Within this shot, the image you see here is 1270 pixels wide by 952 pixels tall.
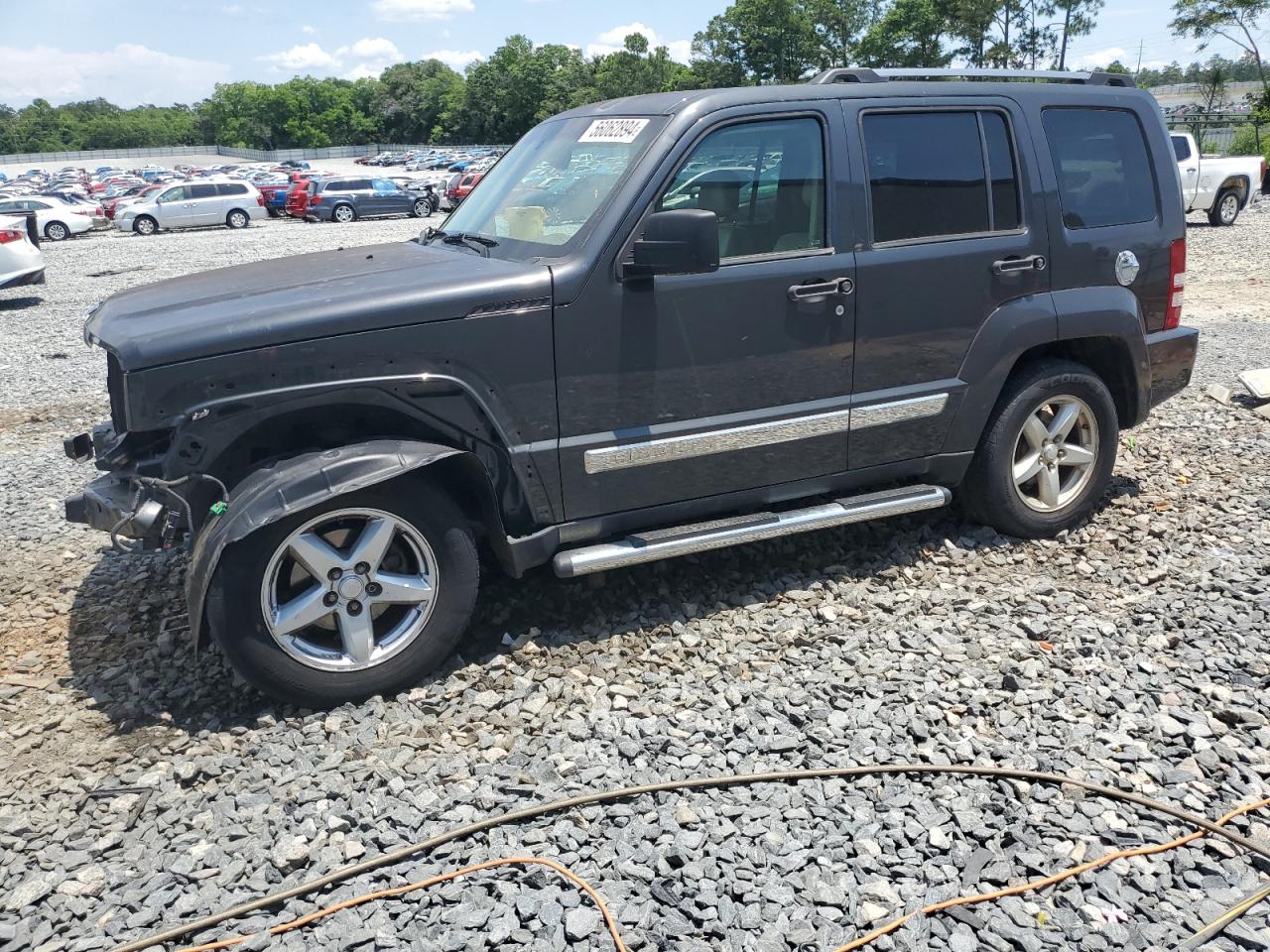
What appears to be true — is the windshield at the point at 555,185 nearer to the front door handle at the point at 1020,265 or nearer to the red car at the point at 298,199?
the front door handle at the point at 1020,265

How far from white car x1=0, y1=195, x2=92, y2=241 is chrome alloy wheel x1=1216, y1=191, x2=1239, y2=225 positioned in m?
31.3

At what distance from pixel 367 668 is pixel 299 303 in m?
1.38

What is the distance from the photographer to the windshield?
4125 mm

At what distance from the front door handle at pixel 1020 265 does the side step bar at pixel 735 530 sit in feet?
3.50

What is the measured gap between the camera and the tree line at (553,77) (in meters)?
67.4

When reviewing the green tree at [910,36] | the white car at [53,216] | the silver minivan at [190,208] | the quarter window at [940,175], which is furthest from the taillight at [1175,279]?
the green tree at [910,36]

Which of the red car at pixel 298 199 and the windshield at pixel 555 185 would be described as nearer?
the windshield at pixel 555 185

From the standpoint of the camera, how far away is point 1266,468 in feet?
20.4

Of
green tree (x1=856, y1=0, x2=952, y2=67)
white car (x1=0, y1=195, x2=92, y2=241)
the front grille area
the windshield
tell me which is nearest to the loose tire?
the windshield

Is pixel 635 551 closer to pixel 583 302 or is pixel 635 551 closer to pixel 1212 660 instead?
pixel 583 302

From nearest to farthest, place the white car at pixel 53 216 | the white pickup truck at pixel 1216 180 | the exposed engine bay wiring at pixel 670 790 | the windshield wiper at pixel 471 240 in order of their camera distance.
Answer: the exposed engine bay wiring at pixel 670 790 < the windshield wiper at pixel 471 240 < the white pickup truck at pixel 1216 180 < the white car at pixel 53 216

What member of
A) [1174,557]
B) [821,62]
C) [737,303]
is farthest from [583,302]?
[821,62]

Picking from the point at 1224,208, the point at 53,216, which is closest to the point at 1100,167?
the point at 1224,208

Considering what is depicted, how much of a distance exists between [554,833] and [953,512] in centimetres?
324
